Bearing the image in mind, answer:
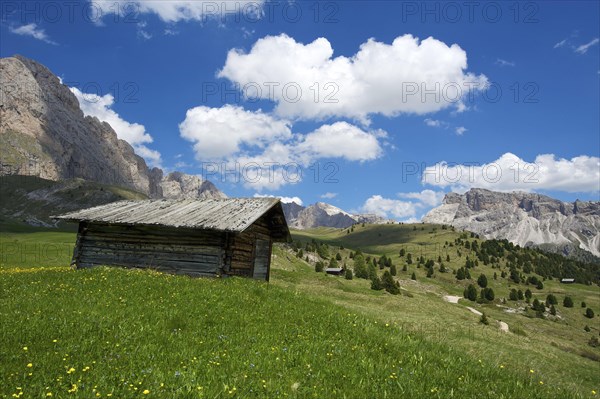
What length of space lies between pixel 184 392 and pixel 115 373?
1459mm

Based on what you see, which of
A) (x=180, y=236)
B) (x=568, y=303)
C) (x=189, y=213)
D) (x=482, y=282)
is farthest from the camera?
(x=482, y=282)

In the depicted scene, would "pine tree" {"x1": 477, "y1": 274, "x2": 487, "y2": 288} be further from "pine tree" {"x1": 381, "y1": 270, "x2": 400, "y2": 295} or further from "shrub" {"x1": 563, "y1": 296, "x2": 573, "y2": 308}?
"pine tree" {"x1": 381, "y1": 270, "x2": 400, "y2": 295}

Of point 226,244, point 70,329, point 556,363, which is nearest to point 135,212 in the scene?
point 226,244

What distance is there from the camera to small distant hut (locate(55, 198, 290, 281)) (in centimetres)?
2345

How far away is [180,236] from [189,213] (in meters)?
1.83

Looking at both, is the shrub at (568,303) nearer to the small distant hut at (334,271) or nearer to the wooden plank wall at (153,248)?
the small distant hut at (334,271)

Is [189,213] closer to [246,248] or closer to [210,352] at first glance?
[246,248]

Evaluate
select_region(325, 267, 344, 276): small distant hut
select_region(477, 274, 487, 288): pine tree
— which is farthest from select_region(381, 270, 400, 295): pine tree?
select_region(477, 274, 487, 288): pine tree

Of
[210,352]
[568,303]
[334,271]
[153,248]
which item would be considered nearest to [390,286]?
[334,271]

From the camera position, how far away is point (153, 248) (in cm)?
2491

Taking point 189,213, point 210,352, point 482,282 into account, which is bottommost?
point 482,282

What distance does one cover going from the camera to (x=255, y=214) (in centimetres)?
2411

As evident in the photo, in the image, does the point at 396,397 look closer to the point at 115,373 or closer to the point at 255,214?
the point at 115,373

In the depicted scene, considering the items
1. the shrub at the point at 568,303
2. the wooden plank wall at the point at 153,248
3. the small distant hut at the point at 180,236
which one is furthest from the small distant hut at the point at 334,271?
the wooden plank wall at the point at 153,248
